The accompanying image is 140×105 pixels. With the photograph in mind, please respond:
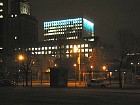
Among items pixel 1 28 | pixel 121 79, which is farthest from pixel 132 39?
pixel 1 28

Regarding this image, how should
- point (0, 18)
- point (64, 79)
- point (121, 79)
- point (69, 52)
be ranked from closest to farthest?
point (121, 79) < point (64, 79) < point (0, 18) < point (69, 52)

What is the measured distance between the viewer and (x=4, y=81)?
59.4m

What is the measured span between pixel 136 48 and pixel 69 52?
469ft

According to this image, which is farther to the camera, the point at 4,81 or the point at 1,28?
the point at 1,28

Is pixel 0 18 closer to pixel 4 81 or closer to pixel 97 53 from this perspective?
pixel 97 53

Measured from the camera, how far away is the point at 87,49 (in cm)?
19850

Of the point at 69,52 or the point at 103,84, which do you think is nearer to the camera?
the point at 103,84

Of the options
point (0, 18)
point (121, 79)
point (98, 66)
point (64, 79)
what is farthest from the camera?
point (0, 18)

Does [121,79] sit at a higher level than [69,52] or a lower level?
lower

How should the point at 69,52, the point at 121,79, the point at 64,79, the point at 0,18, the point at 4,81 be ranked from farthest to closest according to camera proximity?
the point at 69,52 < the point at 0,18 < the point at 4,81 < the point at 64,79 < the point at 121,79

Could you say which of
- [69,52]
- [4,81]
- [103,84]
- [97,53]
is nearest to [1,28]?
[69,52]

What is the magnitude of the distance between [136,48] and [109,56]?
4964 cm

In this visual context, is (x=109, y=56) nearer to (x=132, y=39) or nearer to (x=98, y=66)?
(x=98, y=66)

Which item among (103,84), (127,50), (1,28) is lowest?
(103,84)
